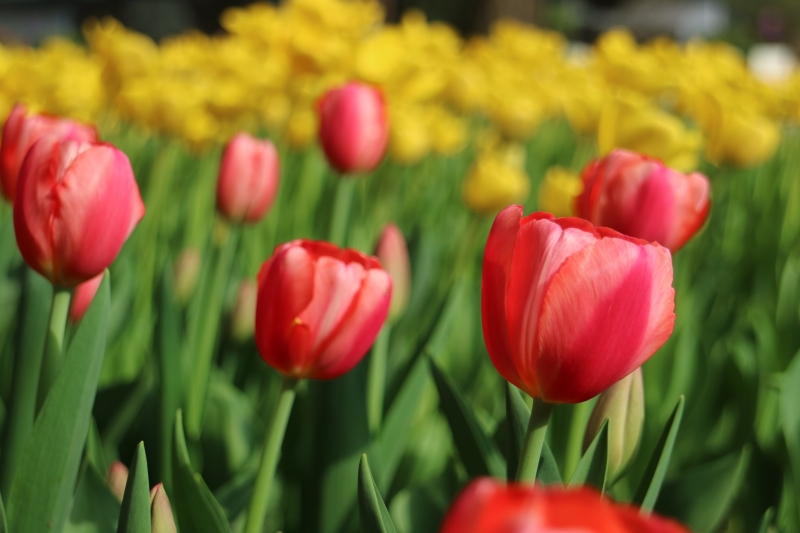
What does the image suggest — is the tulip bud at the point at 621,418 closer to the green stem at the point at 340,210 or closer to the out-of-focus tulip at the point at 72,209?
the out-of-focus tulip at the point at 72,209

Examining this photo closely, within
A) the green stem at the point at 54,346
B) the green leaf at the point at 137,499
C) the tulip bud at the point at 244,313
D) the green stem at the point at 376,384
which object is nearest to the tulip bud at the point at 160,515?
the green leaf at the point at 137,499

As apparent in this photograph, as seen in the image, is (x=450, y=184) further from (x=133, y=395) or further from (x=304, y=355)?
(x=304, y=355)

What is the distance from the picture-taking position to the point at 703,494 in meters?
0.80

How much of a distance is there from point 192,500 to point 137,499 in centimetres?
12

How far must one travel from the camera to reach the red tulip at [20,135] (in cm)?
72

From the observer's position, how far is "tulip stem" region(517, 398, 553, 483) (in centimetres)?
47

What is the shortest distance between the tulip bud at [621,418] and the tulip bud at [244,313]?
610 millimetres

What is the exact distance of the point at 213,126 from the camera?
1812 millimetres

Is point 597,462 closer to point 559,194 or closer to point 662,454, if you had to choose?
point 662,454

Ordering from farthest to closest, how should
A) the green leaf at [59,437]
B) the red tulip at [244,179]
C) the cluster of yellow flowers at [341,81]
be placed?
the cluster of yellow flowers at [341,81] < the red tulip at [244,179] < the green leaf at [59,437]

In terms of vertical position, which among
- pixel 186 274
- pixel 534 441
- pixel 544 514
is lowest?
pixel 186 274

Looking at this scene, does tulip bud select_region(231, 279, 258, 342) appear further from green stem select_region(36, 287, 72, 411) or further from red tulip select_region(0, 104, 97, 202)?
green stem select_region(36, 287, 72, 411)

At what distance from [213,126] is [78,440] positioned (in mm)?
1347

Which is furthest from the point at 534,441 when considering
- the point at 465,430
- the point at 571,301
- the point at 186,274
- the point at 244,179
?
the point at 186,274
